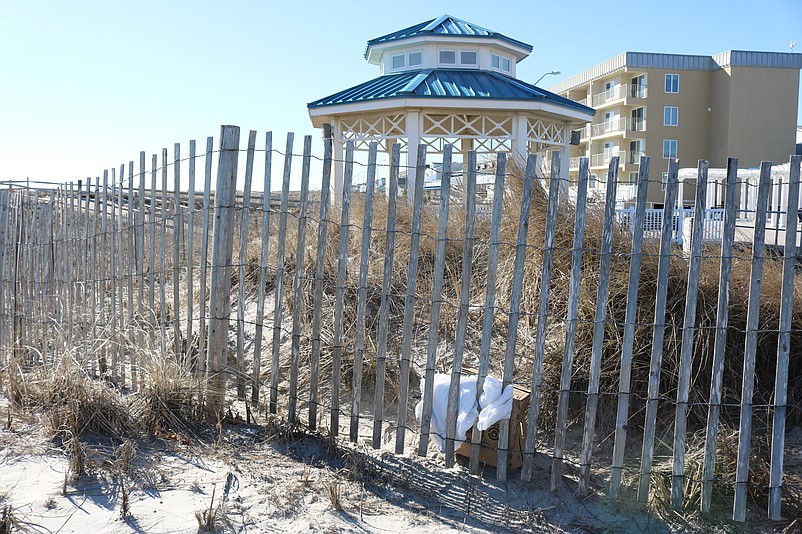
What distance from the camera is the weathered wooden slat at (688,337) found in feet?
12.9

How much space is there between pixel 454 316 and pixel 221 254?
7.68ft

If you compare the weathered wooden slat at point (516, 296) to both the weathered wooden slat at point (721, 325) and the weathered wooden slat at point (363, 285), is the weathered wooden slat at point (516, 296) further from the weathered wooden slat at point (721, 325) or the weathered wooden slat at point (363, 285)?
the weathered wooden slat at point (721, 325)

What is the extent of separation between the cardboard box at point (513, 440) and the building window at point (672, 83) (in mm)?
41066

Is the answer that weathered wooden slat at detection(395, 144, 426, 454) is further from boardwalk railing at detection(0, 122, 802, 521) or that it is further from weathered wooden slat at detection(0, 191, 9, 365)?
weathered wooden slat at detection(0, 191, 9, 365)

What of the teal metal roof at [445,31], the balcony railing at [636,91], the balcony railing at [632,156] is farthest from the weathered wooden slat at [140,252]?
the balcony railing at [636,91]

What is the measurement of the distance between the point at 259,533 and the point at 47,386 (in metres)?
2.45

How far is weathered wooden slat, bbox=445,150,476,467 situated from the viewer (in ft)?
14.0

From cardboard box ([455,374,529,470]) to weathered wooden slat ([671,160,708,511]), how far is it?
3.16 feet

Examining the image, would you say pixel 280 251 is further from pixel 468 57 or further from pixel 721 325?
pixel 468 57

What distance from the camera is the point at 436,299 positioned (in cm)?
443

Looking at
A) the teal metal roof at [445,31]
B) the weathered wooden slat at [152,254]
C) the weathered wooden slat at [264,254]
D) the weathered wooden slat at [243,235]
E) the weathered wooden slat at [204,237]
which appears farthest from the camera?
the teal metal roof at [445,31]

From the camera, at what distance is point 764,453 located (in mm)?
4547

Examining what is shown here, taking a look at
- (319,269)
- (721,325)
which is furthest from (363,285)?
(721,325)

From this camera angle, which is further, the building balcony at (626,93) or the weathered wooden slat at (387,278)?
the building balcony at (626,93)
